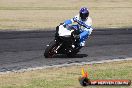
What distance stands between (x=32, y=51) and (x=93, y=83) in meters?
9.20

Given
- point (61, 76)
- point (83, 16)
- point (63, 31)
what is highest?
point (83, 16)

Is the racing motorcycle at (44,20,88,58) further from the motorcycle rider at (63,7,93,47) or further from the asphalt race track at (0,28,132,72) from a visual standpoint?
the asphalt race track at (0,28,132,72)

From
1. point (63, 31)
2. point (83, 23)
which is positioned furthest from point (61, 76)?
point (83, 23)

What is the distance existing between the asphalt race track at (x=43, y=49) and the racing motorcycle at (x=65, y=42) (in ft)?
0.88

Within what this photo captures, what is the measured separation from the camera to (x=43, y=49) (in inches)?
838

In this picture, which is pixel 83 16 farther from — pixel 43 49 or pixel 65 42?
pixel 43 49

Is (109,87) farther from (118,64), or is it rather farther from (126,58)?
(126,58)

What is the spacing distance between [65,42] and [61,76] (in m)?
4.70

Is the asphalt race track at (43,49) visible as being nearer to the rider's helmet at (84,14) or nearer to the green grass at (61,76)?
the green grass at (61,76)

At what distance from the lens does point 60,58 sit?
18719 millimetres

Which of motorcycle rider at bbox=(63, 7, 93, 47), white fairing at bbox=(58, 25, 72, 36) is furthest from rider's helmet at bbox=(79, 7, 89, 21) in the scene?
white fairing at bbox=(58, 25, 72, 36)

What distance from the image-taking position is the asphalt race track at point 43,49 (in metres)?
17.4

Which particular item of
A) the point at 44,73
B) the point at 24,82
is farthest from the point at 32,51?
the point at 24,82

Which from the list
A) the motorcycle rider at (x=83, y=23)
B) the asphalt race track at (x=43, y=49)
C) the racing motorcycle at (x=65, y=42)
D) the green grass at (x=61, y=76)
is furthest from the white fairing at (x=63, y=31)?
the green grass at (x=61, y=76)
